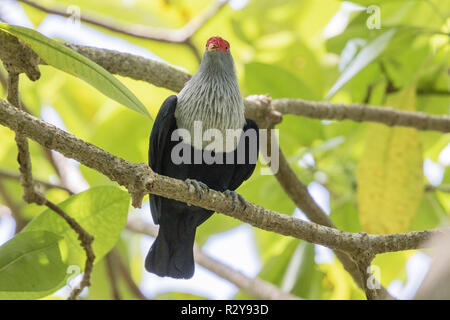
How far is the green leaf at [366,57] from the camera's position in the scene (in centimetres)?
301

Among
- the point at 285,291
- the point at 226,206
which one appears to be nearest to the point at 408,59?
the point at 285,291

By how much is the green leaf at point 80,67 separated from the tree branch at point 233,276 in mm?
1793

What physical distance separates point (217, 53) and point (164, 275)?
953mm

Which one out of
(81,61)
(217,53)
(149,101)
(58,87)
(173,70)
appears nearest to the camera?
(81,61)

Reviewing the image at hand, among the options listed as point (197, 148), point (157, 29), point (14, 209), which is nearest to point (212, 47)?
point (197, 148)

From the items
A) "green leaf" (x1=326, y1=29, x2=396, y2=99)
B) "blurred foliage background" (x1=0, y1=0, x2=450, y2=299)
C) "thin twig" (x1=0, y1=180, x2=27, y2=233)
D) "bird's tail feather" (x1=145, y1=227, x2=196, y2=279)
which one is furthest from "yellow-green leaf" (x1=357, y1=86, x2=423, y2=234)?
"thin twig" (x1=0, y1=180, x2=27, y2=233)

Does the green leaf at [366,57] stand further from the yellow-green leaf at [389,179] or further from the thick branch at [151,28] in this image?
the thick branch at [151,28]

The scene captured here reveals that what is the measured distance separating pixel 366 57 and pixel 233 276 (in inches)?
62.1

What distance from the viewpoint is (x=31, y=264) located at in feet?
7.87

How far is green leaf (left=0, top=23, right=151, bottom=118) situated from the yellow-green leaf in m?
1.73

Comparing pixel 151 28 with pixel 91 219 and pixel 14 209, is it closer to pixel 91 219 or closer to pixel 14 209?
pixel 14 209

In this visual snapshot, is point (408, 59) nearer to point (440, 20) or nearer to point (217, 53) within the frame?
point (440, 20)

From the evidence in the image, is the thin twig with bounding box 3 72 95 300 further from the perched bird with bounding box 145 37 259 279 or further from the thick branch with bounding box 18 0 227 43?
the thick branch with bounding box 18 0 227 43

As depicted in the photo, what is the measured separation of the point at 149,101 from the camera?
392 cm
